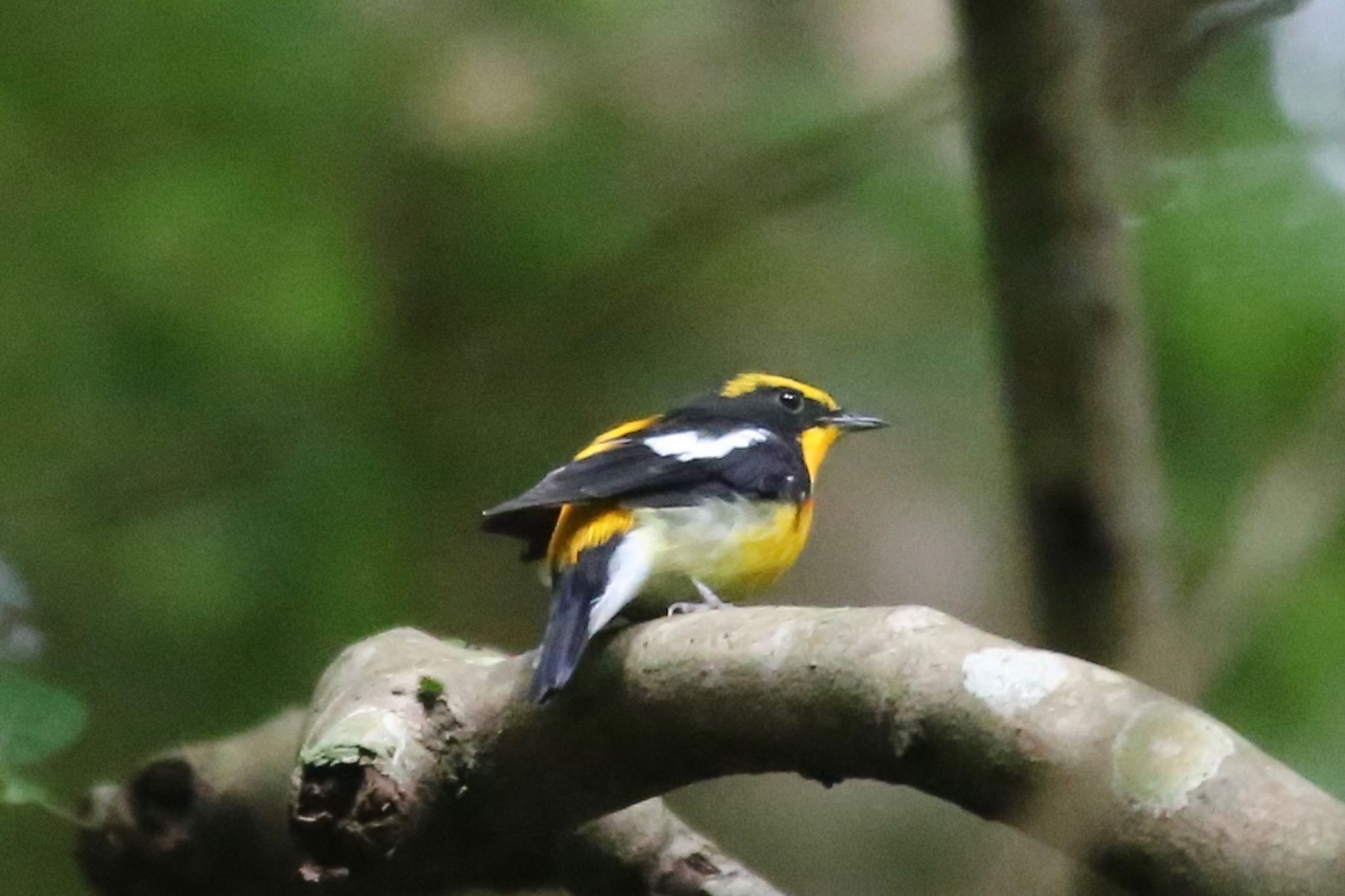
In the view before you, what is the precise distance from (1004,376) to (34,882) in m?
2.43

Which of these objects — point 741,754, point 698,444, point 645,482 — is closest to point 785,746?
point 741,754

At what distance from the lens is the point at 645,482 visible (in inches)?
92.4

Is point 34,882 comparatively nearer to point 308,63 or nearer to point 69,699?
point 69,699

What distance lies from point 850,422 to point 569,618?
1211 millimetres

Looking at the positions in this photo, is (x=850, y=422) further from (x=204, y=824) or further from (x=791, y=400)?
(x=204, y=824)

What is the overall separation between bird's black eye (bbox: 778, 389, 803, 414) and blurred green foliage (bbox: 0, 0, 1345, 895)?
29 centimetres

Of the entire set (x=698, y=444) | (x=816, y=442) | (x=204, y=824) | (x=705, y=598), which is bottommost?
(x=204, y=824)

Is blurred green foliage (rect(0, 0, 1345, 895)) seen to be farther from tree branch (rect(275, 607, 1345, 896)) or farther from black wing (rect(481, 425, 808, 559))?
tree branch (rect(275, 607, 1345, 896))

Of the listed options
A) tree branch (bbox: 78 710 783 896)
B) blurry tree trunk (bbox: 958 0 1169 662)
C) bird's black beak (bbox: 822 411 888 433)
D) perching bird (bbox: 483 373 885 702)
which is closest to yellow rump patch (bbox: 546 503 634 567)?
perching bird (bbox: 483 373 885 702)

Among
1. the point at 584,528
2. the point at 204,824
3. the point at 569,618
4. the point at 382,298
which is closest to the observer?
the point at 569,618

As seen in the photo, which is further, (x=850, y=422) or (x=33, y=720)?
(x=850, y=422)

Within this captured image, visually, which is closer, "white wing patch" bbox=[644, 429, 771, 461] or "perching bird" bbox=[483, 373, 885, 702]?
"perching bird" bbox=[483, 373, 885, 702]

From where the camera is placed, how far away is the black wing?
7.39ft

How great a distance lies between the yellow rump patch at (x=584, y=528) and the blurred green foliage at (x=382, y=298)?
24 centimetres
